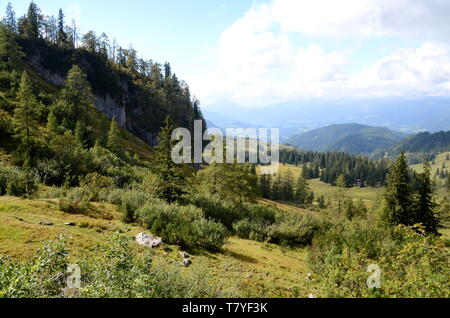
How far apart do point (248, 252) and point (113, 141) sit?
3969cm

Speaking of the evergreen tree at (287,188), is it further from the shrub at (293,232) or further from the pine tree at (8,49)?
the pine tree at (8,49)

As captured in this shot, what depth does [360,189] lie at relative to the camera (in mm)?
168250

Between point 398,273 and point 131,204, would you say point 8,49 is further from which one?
point 398,273

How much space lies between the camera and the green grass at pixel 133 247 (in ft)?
30.4

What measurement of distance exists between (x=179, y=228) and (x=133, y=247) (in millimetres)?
3427

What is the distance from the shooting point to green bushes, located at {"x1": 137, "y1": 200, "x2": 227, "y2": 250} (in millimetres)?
13266

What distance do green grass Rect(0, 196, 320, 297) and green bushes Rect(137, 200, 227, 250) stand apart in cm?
60

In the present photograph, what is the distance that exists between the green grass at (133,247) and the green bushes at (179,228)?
60 cm

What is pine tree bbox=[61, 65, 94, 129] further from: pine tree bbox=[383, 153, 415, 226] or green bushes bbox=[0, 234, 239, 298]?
pine tree bbox=[383, 153, 415, 226]

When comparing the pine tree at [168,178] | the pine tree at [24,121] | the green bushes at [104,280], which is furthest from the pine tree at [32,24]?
the green bushes at [104,280]

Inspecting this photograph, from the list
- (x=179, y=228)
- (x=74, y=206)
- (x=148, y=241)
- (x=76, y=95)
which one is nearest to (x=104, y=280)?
(x=148, y=241)

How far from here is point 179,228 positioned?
46.1 ft
